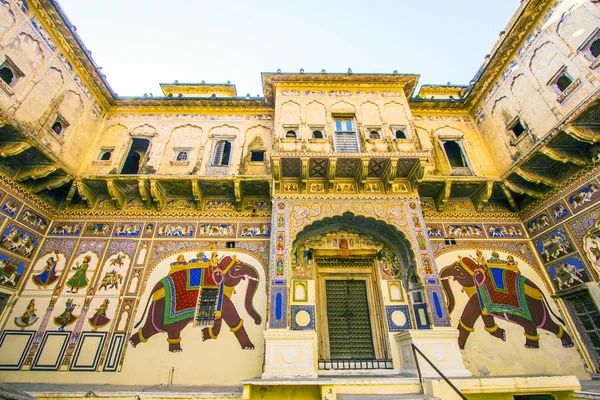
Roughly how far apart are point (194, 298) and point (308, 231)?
11.5 feet

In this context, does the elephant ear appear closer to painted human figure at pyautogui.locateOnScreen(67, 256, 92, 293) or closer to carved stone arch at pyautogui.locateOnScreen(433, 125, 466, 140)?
painted human figure at pyautogui.locateOnScreen(67, 256, 92, 293)

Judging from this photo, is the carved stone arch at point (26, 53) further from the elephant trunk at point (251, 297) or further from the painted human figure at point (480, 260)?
Result: the painted human figure at point (480, 260)

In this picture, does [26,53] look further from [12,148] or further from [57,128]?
[12,148]

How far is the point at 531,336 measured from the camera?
23.8ft

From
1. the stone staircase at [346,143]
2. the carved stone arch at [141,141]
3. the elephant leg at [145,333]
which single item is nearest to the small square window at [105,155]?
the carved stone arch at [141,141]

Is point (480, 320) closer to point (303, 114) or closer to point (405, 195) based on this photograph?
point (405, 195)

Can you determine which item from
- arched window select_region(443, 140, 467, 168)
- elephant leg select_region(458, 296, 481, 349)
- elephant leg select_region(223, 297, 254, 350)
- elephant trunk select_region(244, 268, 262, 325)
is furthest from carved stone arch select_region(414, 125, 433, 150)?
elephant leg select_region(223, 297, 254, 350)

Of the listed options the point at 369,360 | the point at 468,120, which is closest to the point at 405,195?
the point at 369,360

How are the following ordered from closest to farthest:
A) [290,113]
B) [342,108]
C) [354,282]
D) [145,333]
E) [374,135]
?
[145,333]
[354,282]
[374,135]
[290,113]
[342,108]

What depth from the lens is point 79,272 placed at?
7820mm

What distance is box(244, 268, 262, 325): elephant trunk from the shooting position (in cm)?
734

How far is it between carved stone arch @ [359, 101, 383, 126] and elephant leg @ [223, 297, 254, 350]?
6641 mm

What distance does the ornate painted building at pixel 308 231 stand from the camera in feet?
22.3

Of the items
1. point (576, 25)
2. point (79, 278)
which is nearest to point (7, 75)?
point (79, 278)
